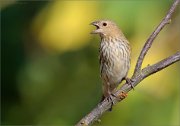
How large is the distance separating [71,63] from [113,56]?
2.63 m

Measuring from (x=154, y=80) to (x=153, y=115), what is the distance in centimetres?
34

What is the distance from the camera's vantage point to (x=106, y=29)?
5.15m

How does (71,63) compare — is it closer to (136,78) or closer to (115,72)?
(115,72)

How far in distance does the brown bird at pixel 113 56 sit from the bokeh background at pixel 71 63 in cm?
128

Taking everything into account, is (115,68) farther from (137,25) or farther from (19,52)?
(19,52)

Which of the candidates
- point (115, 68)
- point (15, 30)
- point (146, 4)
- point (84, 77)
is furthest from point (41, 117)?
point (115, 68)

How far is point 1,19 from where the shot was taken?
7863mm

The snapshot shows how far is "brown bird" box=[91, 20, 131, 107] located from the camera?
5.20 metres

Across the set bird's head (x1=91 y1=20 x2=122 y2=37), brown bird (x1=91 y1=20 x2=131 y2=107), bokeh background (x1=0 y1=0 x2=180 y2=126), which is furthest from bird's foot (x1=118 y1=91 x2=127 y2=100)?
bokeh background (x1=0 y1=0 x2=180 y2=126)

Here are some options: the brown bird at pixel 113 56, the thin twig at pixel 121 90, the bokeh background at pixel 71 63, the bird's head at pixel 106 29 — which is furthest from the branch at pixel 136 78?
the bokeh background at pixel 71 63

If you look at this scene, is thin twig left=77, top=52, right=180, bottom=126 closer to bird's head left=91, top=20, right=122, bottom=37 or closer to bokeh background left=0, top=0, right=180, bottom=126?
bird's head left=91, top=20, right=122, bottom=37

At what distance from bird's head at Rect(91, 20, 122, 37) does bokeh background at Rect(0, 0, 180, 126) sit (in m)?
1.30

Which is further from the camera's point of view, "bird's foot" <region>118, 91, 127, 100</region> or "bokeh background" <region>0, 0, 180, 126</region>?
"bokeh background" <region>0, 0, 180, 126</region>

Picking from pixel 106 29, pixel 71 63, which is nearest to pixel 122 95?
pixel 106 29
